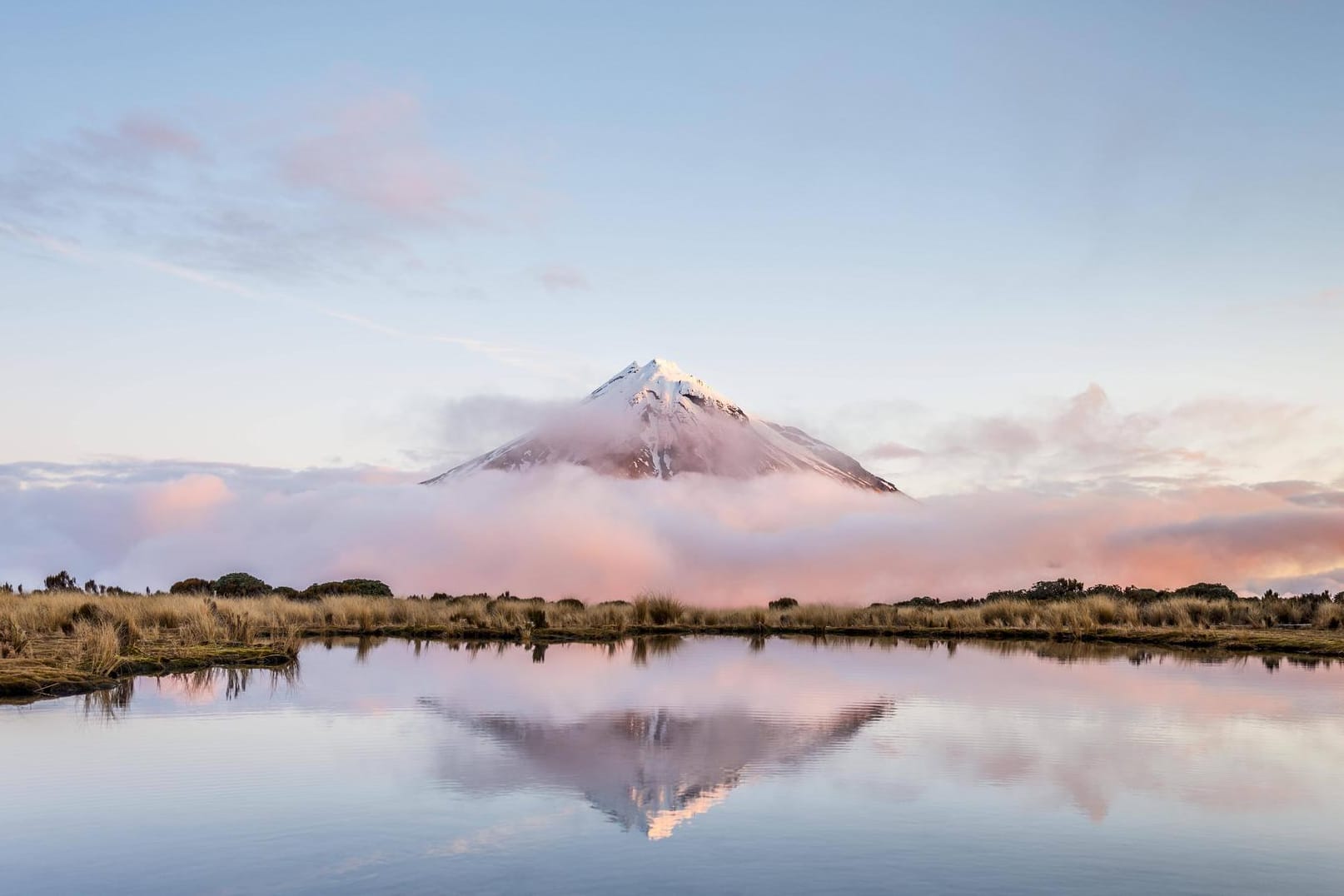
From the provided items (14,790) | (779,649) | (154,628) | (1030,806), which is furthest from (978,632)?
(14,790)

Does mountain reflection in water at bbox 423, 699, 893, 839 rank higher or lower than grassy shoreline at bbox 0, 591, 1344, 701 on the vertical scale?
lower

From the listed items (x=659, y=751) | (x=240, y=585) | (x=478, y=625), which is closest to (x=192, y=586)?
(x=240, y=585)

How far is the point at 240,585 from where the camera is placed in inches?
1848

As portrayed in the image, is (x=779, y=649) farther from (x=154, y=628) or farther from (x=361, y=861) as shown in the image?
(x=361, y=861)

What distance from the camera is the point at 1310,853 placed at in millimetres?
7188

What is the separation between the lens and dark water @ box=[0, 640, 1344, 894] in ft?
21.7

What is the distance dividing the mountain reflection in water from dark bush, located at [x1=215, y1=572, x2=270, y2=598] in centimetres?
3362

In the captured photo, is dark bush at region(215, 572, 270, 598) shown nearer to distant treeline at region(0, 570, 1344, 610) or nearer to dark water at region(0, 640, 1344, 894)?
distant treeline at region(0, 570, 1344, 610)

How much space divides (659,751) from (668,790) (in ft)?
6.01

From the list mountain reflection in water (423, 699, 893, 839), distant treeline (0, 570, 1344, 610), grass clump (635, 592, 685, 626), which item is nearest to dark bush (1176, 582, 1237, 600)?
distant treeline (0, 570, 1344, 610)

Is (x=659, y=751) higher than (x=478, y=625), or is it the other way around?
(x=478, y=625)

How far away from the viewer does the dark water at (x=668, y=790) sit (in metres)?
6.62

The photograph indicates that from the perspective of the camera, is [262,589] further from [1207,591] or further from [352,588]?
[1207,591]

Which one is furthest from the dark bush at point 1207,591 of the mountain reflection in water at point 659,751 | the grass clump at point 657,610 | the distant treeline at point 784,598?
the mountain reflection in water at point 659,751
